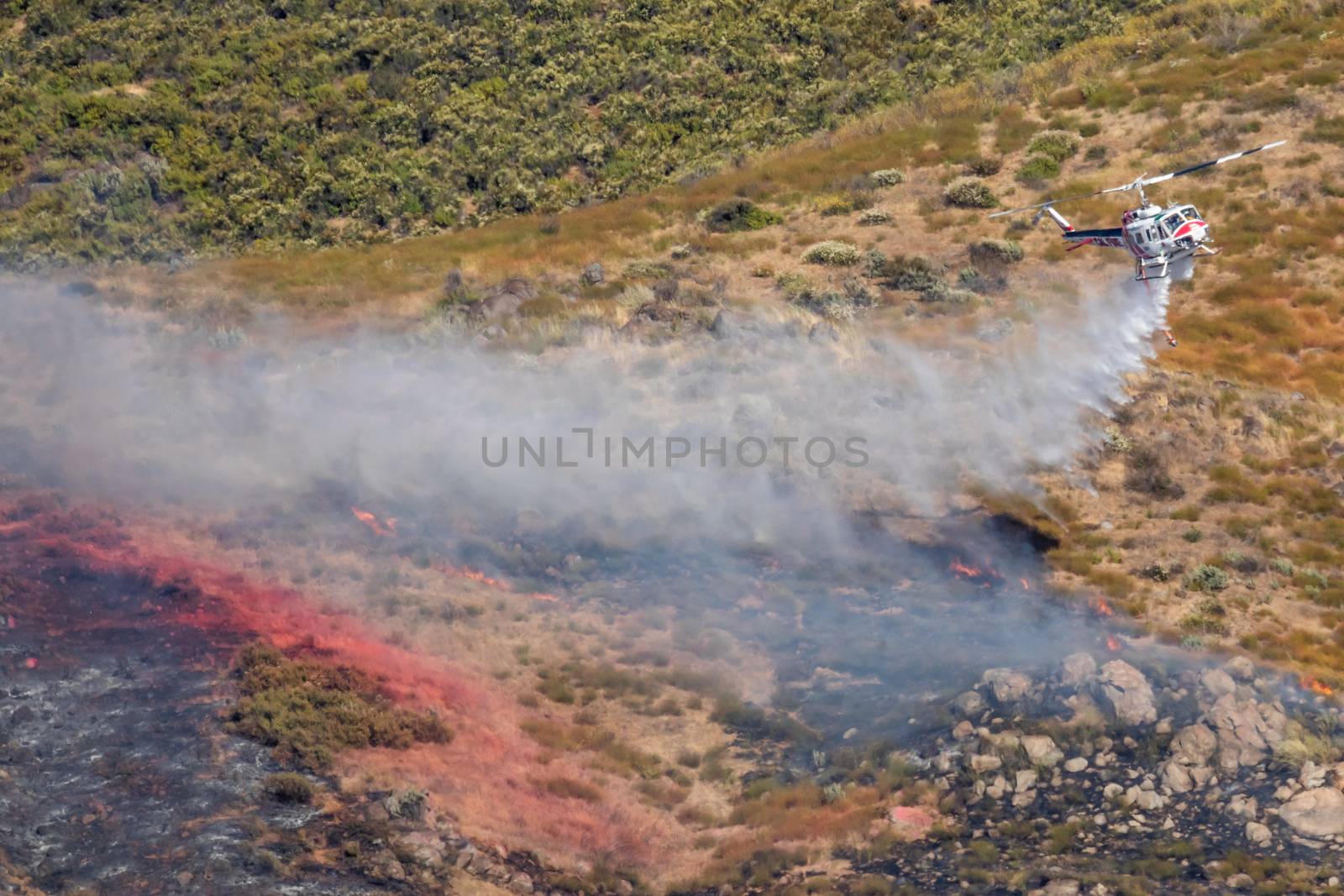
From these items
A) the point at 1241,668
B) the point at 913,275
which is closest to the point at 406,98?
the point at 913,275

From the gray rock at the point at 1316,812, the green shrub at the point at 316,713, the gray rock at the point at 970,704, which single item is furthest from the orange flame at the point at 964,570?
the green shrub at the point at 316,713

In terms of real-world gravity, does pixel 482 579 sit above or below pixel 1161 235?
below

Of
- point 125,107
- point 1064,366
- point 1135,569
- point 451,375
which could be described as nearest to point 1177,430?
point 1064,366

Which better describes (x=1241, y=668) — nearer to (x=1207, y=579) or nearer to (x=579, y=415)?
(x=1207, y=579)

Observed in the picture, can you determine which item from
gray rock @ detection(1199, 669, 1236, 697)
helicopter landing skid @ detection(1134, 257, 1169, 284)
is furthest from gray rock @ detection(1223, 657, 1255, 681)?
helicopter landing skid @ detection(1134, 257, 1169, 284)

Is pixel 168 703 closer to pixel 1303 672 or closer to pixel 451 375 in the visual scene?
pixel 451 375

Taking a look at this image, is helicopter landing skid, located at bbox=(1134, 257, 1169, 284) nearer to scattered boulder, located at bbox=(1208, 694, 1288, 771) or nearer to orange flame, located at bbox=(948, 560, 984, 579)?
orange flame, located at bbox=(948, 560, 984, 579)

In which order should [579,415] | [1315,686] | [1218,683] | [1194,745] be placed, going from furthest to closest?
[579,415] → [1315,686] → [1218,683] → [1194,745]
